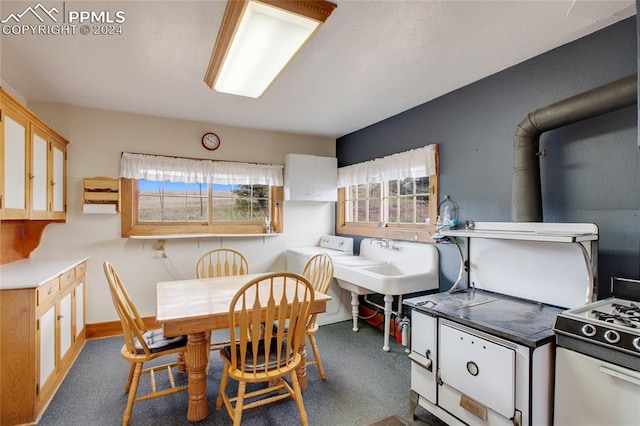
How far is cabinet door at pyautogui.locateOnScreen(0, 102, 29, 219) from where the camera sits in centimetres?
203

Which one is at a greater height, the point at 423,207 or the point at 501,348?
the point at 423,207

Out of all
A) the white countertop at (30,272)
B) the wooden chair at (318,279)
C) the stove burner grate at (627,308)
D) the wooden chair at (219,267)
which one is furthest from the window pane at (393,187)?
the white countertop at (30,272)

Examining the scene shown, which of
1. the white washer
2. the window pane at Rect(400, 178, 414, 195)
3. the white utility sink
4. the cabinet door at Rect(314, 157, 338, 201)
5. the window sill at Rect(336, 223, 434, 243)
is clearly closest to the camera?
the white utility sink

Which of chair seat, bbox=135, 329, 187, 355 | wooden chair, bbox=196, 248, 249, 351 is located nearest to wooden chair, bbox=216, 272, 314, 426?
chair seat, bbox=135, 329, 187, 355

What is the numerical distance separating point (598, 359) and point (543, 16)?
67.0 inches

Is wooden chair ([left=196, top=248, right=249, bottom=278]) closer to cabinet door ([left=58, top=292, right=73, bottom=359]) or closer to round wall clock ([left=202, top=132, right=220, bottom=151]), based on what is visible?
cabinet door ([left=58, top=292, right=73, bottom=359])

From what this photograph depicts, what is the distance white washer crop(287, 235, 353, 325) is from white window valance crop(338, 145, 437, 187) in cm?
78

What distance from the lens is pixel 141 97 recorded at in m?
2.93

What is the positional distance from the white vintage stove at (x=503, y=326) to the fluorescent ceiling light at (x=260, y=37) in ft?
5.19

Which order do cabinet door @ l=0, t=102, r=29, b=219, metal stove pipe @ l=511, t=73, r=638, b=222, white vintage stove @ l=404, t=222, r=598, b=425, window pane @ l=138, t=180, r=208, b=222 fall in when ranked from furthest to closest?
window pane @ l=138, t=180, r=208, b=222 → cabinet door @ l=0, t=102, r=29, b=219 → metal stove pipe @ l=511, t=73, r=638, b=222 → white vintage stove @ l=404, t=222, r=598, b=425

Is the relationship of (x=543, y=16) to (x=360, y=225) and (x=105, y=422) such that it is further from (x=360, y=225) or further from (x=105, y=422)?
(x=105, y=422)

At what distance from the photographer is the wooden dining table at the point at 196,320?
1750mm

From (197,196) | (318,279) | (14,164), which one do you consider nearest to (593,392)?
(318,279)

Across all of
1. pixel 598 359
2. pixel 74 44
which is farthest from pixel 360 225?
pixel 74 44
